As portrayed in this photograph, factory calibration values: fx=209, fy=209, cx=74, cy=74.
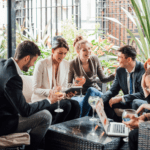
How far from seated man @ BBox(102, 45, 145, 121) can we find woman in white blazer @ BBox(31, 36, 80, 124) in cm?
43

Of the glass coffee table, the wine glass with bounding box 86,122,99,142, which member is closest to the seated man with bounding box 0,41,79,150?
the glass coffee table

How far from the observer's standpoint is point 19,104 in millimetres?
1648

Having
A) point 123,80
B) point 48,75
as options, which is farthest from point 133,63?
point 48,75

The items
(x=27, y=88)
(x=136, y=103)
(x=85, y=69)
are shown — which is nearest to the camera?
(x=136, y=103)

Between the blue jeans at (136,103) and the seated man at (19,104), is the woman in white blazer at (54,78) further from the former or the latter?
the blue jeans at (136,103)

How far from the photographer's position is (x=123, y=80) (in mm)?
2684

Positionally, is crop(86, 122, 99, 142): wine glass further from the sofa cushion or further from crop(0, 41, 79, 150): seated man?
the sofa cushion

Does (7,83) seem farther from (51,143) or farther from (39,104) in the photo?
(51,143)

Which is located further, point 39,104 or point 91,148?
point 39,104

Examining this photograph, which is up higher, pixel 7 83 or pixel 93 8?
pixel 93 8

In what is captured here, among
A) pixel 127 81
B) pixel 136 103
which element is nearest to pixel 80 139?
pixel 136 103

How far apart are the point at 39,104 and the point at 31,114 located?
0.11m

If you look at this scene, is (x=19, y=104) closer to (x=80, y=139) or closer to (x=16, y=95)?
(x=16, y=95)

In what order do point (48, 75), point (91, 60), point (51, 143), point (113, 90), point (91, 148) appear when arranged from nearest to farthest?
point (91, 148)
point (51, 143)
point (48, 75)
point (113, 90)
point (91, 60)
